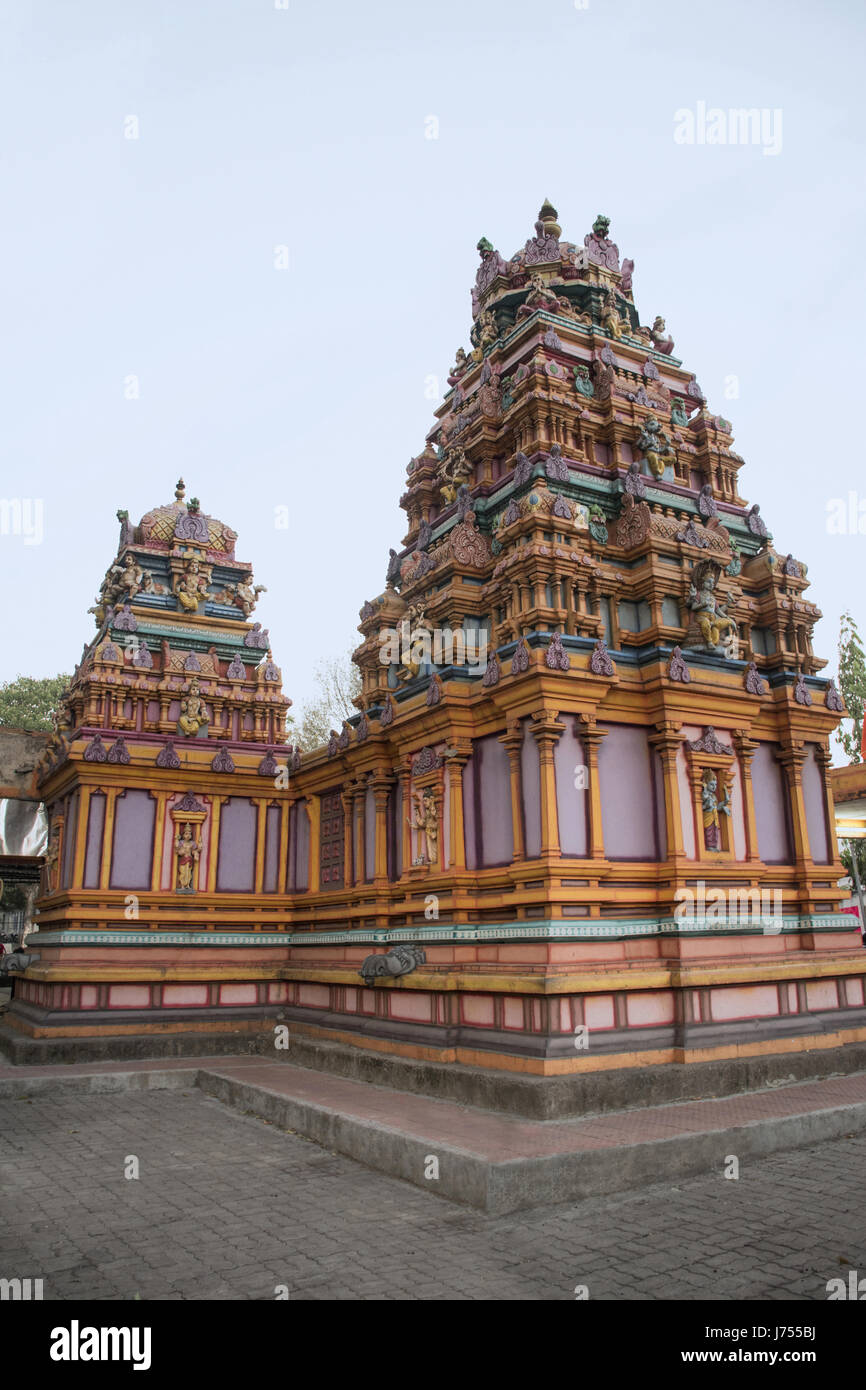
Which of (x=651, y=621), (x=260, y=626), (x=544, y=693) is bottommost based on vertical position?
(x=544, y=693)

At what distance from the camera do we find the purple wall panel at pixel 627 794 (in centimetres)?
1297

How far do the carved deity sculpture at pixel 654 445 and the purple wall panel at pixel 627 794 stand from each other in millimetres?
5277

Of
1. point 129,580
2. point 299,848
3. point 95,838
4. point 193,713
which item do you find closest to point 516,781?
point 299,848

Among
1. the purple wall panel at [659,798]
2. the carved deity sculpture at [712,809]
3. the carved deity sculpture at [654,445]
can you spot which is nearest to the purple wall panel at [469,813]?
the purple wall panel at [659,798]

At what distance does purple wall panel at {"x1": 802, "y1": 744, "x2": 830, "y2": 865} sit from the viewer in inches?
600

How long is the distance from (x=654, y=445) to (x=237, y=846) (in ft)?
37.3

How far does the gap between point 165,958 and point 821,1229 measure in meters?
13.9

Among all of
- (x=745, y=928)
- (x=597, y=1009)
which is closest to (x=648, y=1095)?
(x=597, y=1009)

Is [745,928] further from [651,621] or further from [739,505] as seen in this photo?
[739,505]

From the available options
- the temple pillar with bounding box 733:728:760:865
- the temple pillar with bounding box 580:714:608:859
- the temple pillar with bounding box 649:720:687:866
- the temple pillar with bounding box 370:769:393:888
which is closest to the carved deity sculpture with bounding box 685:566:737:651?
the temple pillar with bounding box 733:728:760:865

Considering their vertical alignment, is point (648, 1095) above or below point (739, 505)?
below

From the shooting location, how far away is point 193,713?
20.3 meters

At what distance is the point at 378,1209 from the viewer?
8570mm
